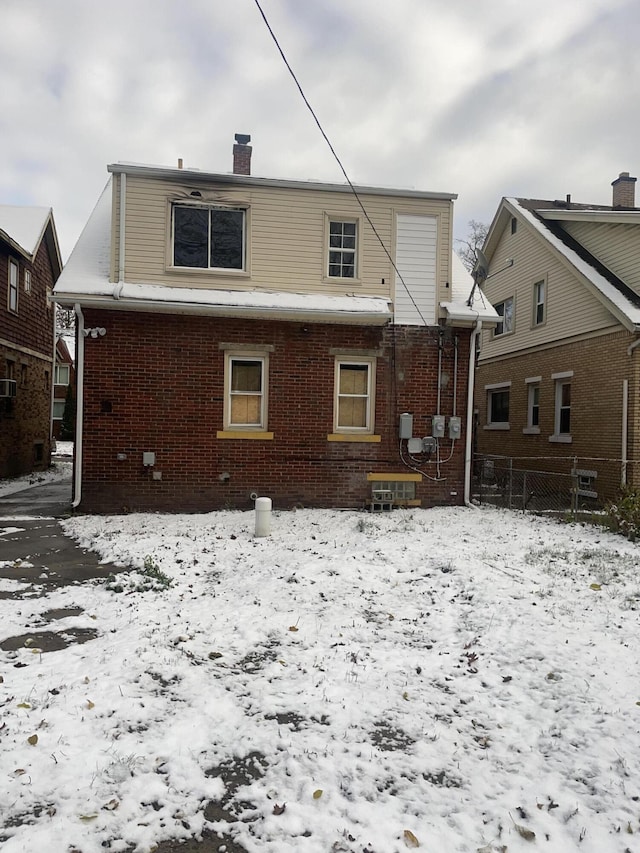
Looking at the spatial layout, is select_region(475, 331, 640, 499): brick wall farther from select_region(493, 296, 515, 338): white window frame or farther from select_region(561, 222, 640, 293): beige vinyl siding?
select_region(561, 222, 640, 293): beige vinyl siding

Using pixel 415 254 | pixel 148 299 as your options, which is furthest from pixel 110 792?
pixel 415 254

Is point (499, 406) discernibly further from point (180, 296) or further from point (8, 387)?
point (8, 387)

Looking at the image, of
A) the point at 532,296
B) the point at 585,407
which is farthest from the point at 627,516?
the point at 532,296

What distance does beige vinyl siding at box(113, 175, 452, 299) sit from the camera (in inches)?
440

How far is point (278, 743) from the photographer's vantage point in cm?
348

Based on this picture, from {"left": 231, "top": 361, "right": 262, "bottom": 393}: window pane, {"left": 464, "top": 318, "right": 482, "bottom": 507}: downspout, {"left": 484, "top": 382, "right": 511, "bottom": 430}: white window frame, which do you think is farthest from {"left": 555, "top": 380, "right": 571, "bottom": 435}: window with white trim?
{"left": 231, "top": 361, "right": 262, "bottom": 393}: window pane

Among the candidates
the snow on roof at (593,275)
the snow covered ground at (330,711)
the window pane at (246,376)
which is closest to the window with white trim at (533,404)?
the snow on roof at (593,275)

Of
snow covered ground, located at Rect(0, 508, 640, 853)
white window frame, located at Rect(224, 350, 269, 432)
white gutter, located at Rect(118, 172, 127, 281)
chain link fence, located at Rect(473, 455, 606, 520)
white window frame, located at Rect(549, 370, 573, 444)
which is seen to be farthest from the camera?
white window frame, located at Rect(549, 370, 573, 444)

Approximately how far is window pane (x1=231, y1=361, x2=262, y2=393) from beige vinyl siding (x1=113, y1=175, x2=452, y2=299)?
157cm

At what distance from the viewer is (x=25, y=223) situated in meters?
19.4

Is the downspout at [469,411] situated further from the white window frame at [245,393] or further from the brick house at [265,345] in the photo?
the white window frame at [245,393]

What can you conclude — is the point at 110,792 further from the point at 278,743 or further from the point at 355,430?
the point at 355,430

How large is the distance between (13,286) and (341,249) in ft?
37.8

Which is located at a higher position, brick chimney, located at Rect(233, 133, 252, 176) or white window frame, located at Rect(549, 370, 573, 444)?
brick chimney, located at Rect(233, 133, 252, 176)
